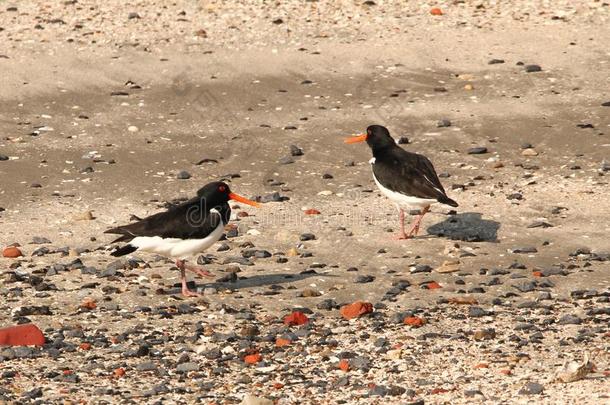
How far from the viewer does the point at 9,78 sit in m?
22.3

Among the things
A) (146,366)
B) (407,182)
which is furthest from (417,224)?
(146,366)

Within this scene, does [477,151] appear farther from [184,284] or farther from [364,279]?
[184,284]

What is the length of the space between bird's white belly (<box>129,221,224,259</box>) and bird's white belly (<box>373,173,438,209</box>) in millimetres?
2946

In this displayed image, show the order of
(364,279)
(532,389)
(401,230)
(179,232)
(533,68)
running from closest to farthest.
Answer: (532,389) → (179,232) → (364,279) → (401,230) → (533,68)

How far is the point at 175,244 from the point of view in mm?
13672

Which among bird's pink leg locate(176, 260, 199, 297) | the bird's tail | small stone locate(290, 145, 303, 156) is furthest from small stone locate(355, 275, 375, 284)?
small stone locate(290, 145, 303, 156)

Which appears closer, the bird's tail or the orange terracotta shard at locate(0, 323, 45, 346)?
the orange terracotta shard at locate(0, 323, 45, 346)

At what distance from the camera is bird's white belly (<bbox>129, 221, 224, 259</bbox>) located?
13.6m

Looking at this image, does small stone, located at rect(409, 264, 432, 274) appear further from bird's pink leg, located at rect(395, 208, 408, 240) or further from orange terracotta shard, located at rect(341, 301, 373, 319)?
orange terracotta shard, located at rect(341, 301, 373, 319)

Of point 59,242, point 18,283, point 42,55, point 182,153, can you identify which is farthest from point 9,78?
point 18,283

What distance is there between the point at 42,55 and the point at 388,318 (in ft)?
40.6

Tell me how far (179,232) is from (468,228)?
14.5 feet

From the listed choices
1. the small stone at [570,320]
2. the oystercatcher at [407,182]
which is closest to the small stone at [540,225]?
the oystercatcher at [407,182]

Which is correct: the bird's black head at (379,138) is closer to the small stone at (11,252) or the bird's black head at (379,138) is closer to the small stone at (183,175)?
the small stone at (183,175)
